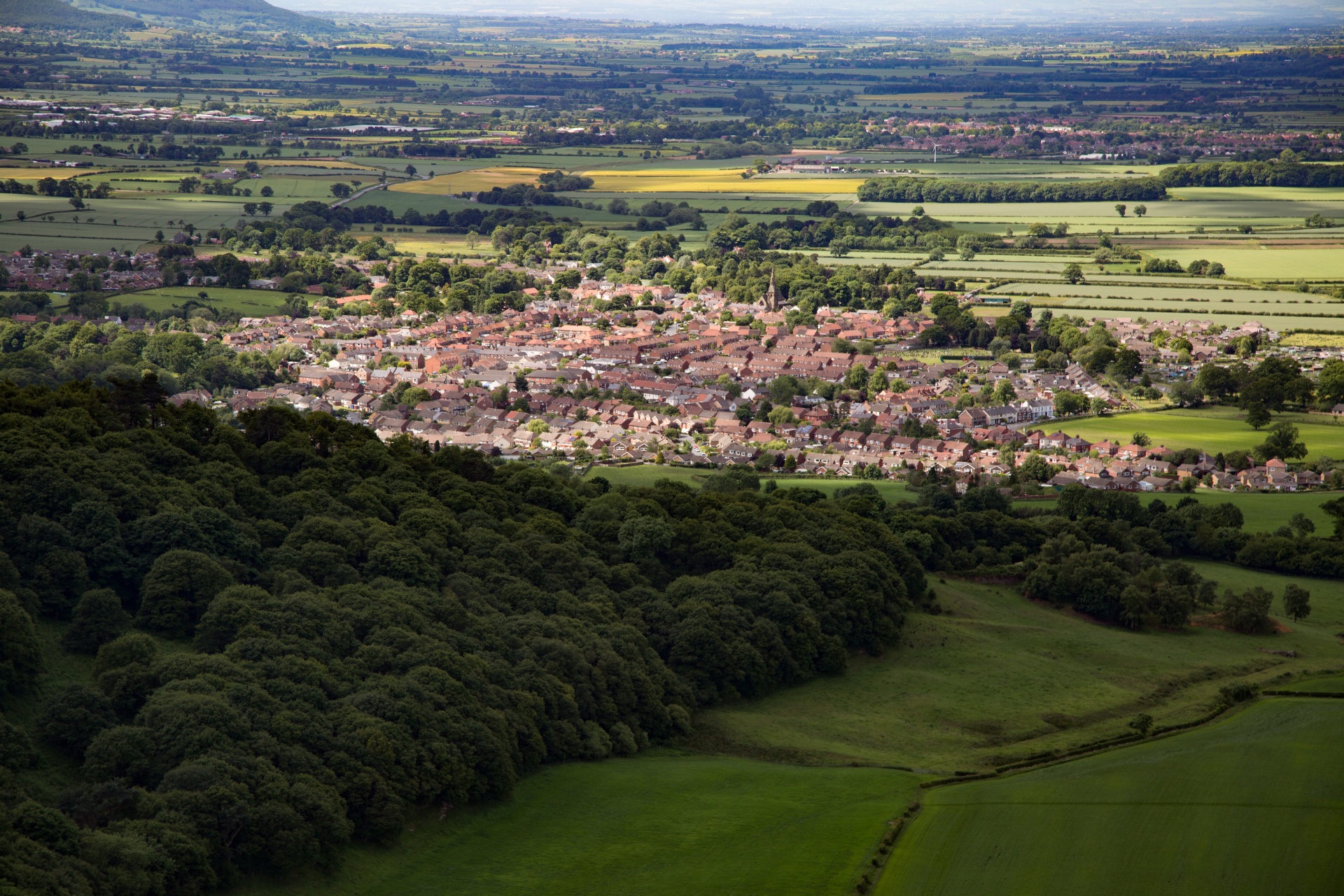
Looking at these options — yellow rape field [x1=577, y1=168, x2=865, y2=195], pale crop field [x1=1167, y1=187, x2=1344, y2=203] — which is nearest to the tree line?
pale crop field [x1=1167, y1=187, x2=1344, y2=203]

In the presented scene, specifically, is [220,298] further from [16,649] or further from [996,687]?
[16,649]

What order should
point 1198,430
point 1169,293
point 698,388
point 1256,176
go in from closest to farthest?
point 1198,430, point 698,388, point 1169,293, point 1256,176

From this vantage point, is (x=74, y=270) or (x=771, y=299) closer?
(x=74, y=270)

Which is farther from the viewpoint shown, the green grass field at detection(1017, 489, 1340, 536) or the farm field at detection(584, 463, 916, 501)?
the farm field at detection(584, 463, 916, 501)

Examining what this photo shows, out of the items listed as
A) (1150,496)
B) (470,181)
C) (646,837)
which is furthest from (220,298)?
(646,837)

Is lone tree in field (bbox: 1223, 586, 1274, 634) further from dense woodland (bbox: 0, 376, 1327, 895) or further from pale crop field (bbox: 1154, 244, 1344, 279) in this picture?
pale crop field (bbox: 1154, 244, 1344, 279)

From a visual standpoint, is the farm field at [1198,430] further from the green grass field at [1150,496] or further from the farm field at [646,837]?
the farm field at [646,837]

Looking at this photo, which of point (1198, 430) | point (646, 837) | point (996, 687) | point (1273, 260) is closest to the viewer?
point (646, 837)
